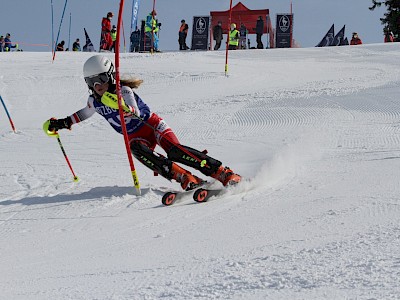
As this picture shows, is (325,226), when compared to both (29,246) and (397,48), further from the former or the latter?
(397,48)

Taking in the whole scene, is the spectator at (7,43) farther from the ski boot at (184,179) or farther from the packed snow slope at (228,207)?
the ski boot at (184,179)

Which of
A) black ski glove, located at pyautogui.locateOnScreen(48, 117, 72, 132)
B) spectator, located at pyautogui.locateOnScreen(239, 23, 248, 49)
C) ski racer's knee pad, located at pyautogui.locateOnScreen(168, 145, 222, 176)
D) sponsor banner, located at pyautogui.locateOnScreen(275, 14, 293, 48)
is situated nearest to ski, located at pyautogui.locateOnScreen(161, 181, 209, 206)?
ski racer's knee pad, located at pyautogui.locateOnScreen(168, 145, 222, 176)

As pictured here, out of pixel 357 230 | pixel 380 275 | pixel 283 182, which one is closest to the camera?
pixel 380 275

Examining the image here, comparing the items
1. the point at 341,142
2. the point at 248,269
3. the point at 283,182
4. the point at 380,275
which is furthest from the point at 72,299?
the point at 341,142

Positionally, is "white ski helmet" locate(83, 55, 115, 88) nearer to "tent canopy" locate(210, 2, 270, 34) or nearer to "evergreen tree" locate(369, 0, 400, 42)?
"tent canopy" locate(210, 2, 270, 34)

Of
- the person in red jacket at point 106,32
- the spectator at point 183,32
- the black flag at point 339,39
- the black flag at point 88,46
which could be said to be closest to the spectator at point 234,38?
the spectator at point 183,32

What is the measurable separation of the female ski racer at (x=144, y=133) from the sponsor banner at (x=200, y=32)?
976 inches

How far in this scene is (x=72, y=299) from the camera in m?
2.70

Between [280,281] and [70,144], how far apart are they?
699 cm

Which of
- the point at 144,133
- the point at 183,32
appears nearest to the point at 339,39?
the point at 183,32

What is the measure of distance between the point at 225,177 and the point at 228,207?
88cm

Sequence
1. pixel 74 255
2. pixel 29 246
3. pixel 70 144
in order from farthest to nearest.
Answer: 1. pixel 70 144
2. pixel 29 246
3. pixel 74 255

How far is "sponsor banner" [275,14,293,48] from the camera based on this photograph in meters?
28.8

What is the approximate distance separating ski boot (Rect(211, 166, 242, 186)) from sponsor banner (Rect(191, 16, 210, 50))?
25020 mm
